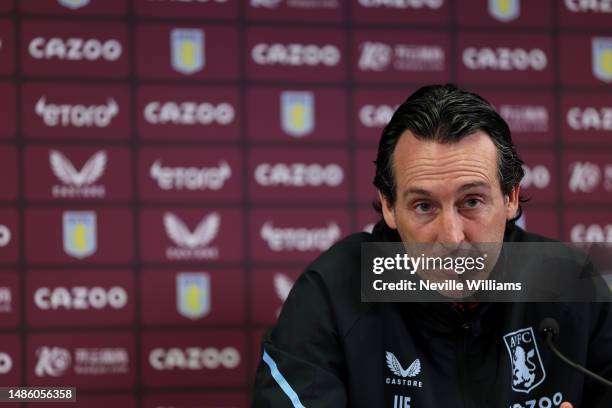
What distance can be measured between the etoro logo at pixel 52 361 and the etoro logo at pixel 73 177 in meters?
0.42

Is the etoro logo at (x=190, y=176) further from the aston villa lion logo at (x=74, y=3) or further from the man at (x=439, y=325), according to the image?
the man at (x=439, y=325)

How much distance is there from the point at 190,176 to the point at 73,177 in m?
0.31

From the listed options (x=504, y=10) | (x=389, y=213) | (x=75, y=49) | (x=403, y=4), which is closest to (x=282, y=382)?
(x=389, y=213)

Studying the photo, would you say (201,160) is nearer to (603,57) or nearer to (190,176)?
(190,176)

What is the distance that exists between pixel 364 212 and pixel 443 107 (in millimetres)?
835

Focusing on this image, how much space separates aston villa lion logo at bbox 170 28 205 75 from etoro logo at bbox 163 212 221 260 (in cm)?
41

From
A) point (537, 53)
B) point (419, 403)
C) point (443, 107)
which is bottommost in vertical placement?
point (419, 403)

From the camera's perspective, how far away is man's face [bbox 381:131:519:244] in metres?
1.15

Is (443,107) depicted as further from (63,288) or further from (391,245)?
(63,288)

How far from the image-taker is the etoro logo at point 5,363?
73.0 inches

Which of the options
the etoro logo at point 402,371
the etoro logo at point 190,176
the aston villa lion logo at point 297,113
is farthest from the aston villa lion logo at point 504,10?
the etoro logo at point 402,371

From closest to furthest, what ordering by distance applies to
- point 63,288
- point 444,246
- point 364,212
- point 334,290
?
point 444,246 → point 334,290 → point 63,288 → point 364,212

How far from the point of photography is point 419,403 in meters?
1.19

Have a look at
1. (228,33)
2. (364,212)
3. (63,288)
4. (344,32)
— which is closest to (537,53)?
(344,32)
